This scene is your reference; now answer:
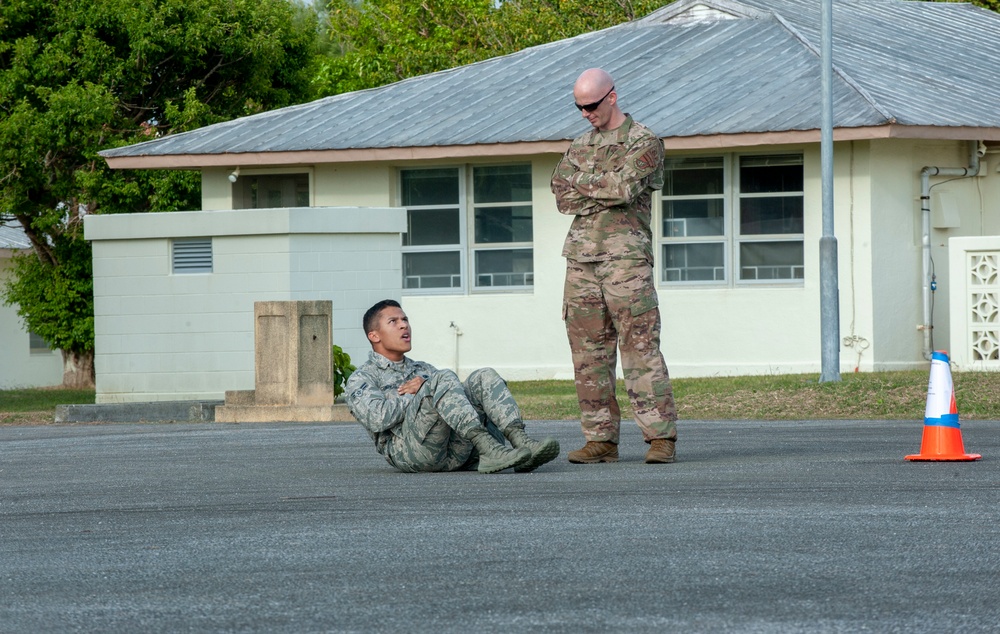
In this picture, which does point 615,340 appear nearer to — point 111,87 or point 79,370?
point 111,87

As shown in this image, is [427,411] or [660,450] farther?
[660,450]

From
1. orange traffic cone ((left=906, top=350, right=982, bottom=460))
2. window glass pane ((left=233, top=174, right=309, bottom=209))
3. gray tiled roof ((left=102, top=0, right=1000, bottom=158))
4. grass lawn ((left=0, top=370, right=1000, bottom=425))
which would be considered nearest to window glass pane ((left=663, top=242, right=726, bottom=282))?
gray tiled roof ((left=102, top=0, right=1000, bottom=158))

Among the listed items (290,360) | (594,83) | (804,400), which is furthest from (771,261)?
(594,83)

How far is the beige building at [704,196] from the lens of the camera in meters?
19.8

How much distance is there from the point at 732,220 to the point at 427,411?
13003mm

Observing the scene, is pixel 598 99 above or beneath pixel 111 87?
beneath

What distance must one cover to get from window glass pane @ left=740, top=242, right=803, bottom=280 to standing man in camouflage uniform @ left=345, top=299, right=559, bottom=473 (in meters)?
12.6

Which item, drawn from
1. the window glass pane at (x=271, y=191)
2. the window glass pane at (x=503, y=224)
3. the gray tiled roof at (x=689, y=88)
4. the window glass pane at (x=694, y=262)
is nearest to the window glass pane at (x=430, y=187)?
the window glass pane at (x=503, y=224)

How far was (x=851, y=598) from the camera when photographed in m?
4.92

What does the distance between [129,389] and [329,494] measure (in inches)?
414

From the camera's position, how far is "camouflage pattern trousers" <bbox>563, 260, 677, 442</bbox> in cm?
901

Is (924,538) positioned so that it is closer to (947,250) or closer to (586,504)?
(586,504)

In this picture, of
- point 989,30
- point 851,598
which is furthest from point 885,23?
point 851,598

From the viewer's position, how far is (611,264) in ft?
29.6
